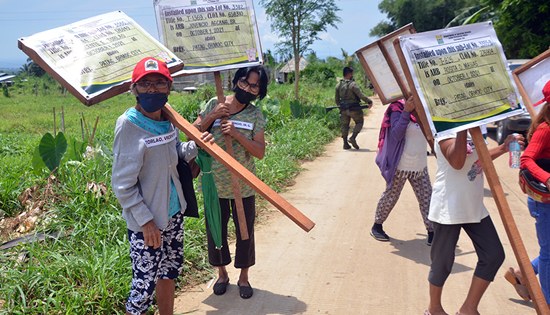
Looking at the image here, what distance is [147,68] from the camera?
8.20ft

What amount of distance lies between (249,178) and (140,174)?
632 millimetres

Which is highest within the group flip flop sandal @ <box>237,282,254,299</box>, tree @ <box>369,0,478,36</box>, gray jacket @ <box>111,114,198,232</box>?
tree @ <box>369,0,478,36</box>

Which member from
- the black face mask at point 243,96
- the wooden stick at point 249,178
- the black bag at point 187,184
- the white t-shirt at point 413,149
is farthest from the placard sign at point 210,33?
the white t-shirt at point 413,149

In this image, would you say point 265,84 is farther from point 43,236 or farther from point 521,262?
point 43,236

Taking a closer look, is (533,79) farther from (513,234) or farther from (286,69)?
(286,69)

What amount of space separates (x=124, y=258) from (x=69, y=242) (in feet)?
2.12

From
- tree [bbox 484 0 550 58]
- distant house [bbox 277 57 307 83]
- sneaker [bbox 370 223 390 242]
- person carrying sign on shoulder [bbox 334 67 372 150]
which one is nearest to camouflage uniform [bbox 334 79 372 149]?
person carrying sign on shoulder [bbox 334 67 372 150]

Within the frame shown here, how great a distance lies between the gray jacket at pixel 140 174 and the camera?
8.34 ft

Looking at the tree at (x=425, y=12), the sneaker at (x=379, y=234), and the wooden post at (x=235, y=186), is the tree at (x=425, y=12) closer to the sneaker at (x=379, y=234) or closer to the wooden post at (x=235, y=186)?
the sneaker at (x=379, y=234)

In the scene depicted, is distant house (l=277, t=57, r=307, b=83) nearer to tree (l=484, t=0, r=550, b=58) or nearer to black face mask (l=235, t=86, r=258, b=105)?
tree (l=484, t=0, r=550, b=58)

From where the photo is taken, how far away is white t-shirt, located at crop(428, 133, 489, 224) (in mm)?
2969

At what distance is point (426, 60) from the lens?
2438 millimetres

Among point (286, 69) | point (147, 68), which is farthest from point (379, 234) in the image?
point (286, 69)

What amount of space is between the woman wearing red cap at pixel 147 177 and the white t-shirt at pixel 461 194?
5.15 feet
